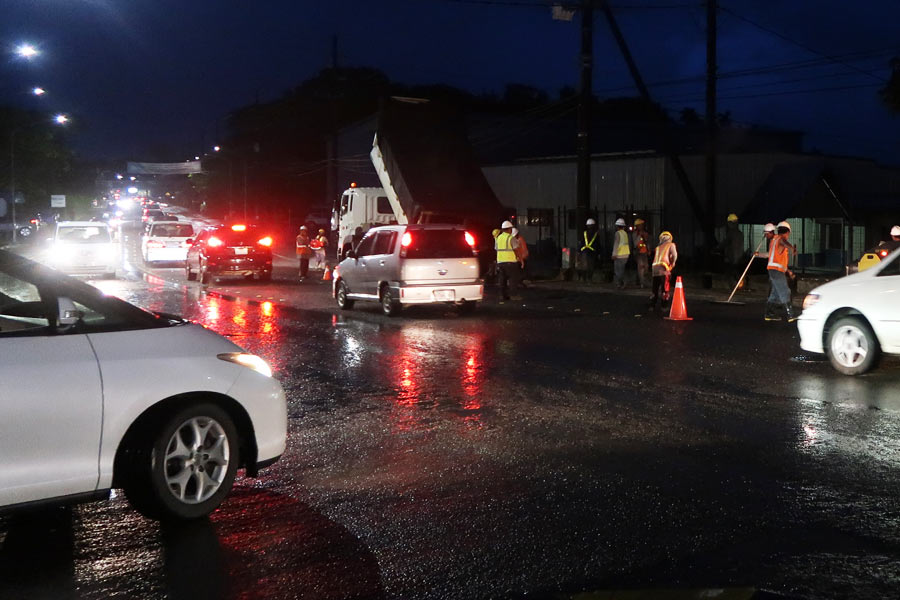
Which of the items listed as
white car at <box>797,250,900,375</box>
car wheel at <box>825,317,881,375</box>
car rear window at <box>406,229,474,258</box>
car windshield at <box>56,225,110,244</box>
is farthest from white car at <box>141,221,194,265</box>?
car wheel at <box>825,317,881,375</box>

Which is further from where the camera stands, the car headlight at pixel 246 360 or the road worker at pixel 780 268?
the road worker at pixel 780 268

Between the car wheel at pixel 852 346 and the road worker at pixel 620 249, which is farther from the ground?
the road worker at pixel 620 249

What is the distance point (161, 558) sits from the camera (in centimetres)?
536

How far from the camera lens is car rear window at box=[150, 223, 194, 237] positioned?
38062 mm

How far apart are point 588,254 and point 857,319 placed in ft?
54.0

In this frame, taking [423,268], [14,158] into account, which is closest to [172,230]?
[423,268]

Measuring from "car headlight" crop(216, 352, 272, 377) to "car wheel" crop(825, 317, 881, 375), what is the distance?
24.7 feet

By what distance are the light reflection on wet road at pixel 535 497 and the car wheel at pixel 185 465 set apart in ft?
0.49

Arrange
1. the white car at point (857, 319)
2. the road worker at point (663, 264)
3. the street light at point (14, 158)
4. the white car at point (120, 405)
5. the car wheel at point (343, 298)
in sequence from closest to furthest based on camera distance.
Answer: the white car at point (120, 405), the white car at point (857, 319), the road worker at point (663, 264), the car wheel at point (343, 298), the street light at point (14, 158)

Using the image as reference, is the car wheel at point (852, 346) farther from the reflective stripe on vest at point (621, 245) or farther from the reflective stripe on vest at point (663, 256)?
the reflective stripe on vest at point (621, 245)

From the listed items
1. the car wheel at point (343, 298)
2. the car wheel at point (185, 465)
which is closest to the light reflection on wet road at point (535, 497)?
the car wheel at point (185, 465)

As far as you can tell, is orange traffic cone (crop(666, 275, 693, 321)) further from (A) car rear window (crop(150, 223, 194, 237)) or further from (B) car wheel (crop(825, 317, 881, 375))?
(A) car rear window (crop(150, 223, 194, 237))

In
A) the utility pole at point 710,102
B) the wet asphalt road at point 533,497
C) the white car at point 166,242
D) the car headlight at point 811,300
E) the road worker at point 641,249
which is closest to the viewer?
the wet asphalt road at point 533,497

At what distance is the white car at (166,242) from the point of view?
37.7 meters
